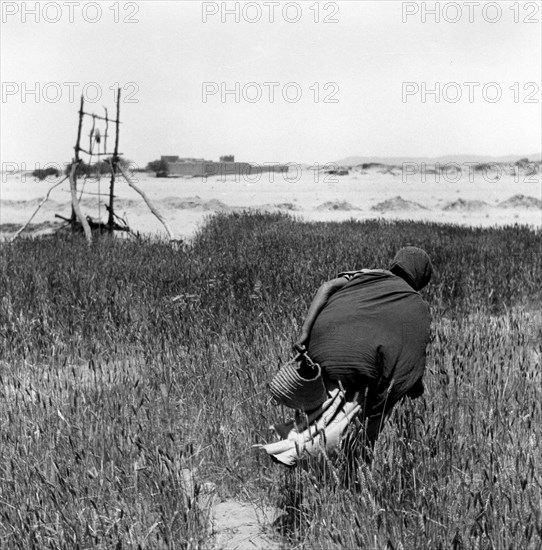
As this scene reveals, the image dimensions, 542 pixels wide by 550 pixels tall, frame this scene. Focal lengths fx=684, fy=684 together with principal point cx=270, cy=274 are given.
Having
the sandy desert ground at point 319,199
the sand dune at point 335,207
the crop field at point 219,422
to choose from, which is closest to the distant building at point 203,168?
the sandy desert ground at point 319,199

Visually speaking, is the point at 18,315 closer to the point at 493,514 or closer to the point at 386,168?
the point at 493,514

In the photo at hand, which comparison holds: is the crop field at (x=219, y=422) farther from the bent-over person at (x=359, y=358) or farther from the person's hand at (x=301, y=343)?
the person's hand at (x=301, y=343)

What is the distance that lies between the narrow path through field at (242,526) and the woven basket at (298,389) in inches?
21.3

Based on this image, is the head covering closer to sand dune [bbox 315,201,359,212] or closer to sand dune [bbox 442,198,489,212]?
sand dune [bbox 315,201,359,212]

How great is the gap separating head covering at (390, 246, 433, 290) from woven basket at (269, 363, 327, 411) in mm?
730

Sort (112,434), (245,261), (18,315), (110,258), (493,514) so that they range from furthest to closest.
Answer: (110,258) → (245,261) → (18,315) → (112,434) → (493,514)

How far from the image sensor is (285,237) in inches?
479

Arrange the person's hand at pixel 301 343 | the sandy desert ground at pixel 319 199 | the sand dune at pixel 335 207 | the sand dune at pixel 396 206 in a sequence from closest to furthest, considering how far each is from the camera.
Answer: the person's hand at pixel 301 343, the sandy desert ground at pixel 319 199, the sand dune at pixel 396 206, the sand dune at pixel 335 207

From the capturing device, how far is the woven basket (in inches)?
115

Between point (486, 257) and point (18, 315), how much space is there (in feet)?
21.7

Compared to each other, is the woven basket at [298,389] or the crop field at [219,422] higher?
the woven basket at [298,389]

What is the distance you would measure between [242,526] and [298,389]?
72 cm

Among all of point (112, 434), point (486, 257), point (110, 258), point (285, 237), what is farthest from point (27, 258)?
point (112, 434)

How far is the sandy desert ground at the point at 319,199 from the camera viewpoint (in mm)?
23688
